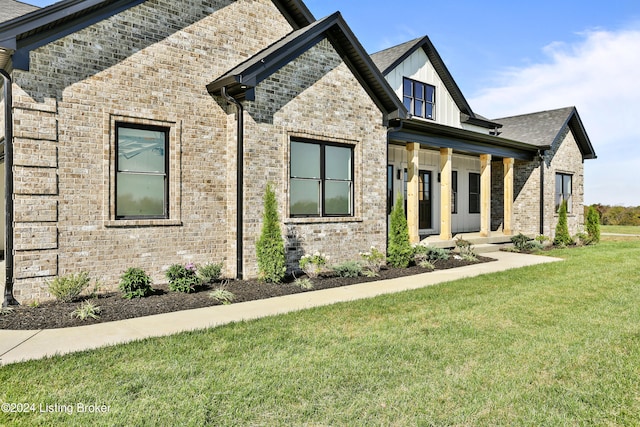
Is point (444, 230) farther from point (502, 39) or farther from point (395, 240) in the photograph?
point (502, 39)

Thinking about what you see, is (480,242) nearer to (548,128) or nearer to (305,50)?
(548,128)

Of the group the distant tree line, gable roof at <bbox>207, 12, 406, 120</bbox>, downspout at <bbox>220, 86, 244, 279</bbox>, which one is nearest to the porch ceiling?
gable roof at <bbox>207, 12, 406, 120</bbox>

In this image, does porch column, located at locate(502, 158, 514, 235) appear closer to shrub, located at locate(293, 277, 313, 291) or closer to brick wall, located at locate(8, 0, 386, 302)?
brick wall, located at locate(8, 0, 386, 302)

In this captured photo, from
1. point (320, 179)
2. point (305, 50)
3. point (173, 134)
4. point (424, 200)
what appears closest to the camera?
point (173, 134)

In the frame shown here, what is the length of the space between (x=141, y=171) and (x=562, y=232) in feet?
52.7

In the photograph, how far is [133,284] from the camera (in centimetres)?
727

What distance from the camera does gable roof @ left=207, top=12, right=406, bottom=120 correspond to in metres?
8.36

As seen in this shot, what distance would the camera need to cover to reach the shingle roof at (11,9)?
8166 mm

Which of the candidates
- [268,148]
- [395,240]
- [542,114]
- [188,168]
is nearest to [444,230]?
[395,240]

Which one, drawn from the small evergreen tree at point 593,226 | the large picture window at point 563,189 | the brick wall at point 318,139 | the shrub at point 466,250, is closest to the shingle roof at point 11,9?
the brick wall at point 318,139

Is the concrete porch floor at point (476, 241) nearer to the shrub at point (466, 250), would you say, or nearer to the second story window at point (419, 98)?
the shrub at point (466, 250)

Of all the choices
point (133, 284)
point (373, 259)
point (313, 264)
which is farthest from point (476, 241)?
point (133, 284)

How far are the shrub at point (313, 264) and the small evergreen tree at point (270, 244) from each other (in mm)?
629

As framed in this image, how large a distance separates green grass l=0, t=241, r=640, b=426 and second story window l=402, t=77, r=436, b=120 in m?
10.3
